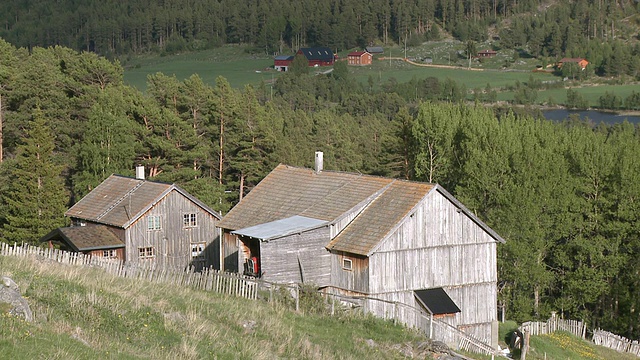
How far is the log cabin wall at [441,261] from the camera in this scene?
40625 mm

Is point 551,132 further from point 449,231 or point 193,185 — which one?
point 449,231

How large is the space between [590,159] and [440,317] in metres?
22.4

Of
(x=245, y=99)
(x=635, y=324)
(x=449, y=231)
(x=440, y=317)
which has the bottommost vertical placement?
(x=635, y=324)

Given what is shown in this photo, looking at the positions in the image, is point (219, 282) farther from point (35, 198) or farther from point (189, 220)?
point (35, 198)

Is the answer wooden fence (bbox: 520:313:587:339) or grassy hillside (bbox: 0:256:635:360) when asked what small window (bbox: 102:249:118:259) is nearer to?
grassy hillside (bbox: 0:256:635:360)

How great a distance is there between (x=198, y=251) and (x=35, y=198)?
10.6m

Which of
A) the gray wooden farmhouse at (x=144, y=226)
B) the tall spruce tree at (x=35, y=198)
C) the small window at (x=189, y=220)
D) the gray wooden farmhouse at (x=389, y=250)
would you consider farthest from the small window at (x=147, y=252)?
the gray wooden farmhouse at (x=389, y=250)

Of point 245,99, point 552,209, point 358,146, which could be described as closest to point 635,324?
point 552,209

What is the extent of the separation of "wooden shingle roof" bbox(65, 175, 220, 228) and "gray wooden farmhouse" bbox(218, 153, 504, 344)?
9.16 metres

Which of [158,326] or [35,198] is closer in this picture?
[158,326]

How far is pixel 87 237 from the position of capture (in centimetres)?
4941

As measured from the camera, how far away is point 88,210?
53.2 meters

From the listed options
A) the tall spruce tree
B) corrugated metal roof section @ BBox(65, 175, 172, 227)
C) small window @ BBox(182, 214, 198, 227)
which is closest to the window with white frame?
small window @ BBox(182, 214, 198, 227)

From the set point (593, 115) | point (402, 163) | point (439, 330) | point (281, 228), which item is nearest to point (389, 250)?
point (281, 228)
